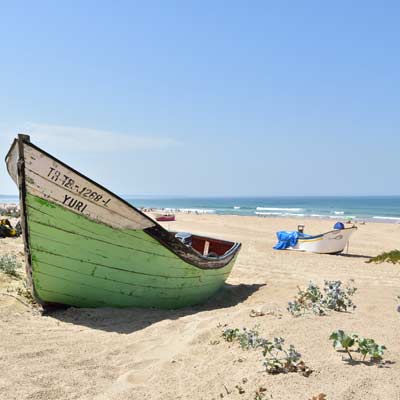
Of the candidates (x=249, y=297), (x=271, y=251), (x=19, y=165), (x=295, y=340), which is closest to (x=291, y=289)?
(x=249, y=297)

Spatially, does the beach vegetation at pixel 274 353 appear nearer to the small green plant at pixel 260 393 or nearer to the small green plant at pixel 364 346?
the small green plant at pixel 260 393

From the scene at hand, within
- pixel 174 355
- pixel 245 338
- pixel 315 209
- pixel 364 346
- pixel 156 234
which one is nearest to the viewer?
pixel 364 346

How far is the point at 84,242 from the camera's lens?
5.32m

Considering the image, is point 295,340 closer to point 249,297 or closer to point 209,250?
point 249,297

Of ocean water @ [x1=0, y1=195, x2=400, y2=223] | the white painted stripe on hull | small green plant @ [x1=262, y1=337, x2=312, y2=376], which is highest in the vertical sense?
the white painted stripe on hull

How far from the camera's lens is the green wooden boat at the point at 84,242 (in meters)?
5.03

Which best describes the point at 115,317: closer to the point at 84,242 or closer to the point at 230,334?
the point at 84,242

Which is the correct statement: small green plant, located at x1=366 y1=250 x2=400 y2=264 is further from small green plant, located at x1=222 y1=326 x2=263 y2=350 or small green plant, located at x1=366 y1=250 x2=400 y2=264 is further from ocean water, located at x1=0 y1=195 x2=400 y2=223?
ocean water, located at x1=0 y1=195 x2=400 y2=223

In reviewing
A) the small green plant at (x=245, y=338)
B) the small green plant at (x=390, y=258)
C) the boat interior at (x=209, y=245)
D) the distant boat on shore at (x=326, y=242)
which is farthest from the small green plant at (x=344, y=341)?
the distant boat on shore at (x=326, y=242)

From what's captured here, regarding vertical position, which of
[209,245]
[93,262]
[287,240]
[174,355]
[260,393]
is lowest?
[287,240]

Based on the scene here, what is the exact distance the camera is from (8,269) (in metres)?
7.73

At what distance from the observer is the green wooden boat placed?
5031mm

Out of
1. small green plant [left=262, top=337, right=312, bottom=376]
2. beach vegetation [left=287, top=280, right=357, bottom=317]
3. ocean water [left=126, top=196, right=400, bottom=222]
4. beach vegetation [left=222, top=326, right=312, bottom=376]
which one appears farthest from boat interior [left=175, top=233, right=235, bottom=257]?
ocean water [left=126, top=196, right=400, bottom=222]

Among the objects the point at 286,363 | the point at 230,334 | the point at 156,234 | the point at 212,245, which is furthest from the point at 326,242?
the point at 286,363
